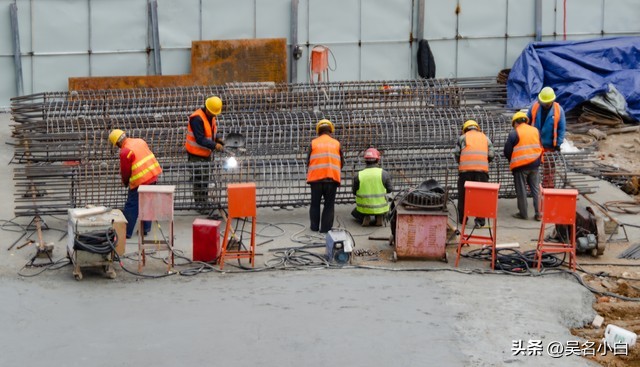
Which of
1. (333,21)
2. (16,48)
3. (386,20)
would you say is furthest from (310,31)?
(16,48)

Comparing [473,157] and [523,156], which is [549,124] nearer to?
[523,156]

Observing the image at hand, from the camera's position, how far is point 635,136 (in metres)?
20.8

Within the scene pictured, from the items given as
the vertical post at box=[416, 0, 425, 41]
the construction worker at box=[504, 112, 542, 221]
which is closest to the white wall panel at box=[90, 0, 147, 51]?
the vertical post at box=[416, 0, 425, 41]

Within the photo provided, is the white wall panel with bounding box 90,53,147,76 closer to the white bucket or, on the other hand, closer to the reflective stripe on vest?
the reflective stripe on vest

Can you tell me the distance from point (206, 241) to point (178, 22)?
39.9ft

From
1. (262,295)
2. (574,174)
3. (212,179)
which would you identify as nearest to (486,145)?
(574,174)

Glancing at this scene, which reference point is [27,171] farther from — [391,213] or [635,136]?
[635,136]

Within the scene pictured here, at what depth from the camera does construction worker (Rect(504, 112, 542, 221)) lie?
15.2 m

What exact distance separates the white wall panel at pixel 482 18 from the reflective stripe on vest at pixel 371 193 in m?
10.8

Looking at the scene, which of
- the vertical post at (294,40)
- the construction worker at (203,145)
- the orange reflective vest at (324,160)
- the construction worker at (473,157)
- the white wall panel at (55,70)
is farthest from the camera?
the vertical post at (294,40)

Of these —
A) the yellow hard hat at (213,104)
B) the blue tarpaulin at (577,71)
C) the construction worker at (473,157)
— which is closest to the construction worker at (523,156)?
the construction worker at (473,157)

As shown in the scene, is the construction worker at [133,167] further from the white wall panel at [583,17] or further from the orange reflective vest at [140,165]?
the white wall panel at [583,17]

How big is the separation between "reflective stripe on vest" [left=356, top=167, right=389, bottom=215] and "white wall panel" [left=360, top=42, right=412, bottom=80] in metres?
10.1

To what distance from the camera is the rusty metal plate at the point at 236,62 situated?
2305cm
